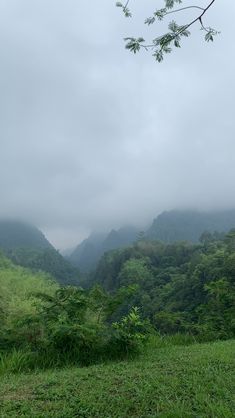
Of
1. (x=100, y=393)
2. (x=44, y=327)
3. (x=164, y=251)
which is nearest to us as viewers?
(x=100, y=393)

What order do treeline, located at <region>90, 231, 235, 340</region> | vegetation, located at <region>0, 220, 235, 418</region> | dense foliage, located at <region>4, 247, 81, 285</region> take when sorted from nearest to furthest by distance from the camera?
vegetation, located at <region>0, 220, 235, 418</region> < treeline, located at <region>90, 231, 235, 340</region> < dense foliage, located at <region>4, 247, 81, 285</region>

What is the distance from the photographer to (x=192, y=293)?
4581cm

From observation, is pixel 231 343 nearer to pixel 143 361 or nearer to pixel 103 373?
pixel 143 361

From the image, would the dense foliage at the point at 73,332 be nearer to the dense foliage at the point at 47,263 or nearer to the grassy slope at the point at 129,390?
the grassy slope at the point at 129,390

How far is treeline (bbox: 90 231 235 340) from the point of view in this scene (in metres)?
8.97

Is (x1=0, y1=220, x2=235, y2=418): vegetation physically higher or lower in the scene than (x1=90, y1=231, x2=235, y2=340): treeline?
higher

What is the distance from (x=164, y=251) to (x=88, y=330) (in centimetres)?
8740

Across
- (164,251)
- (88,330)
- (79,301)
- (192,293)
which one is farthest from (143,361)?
(164,251)

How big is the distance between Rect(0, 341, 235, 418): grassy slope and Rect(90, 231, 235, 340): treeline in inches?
74.7

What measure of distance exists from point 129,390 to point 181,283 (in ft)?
154

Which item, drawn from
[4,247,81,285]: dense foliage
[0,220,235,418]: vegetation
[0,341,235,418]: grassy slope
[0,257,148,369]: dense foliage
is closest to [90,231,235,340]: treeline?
[0,220,235,418]: vegetation

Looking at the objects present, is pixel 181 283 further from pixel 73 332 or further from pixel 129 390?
pixel 129 390

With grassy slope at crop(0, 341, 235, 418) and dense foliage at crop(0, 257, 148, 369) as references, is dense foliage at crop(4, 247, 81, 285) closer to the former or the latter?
dense foliage at crop(0, 257, 148, 369)

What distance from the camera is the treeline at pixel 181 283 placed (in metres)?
8.97
